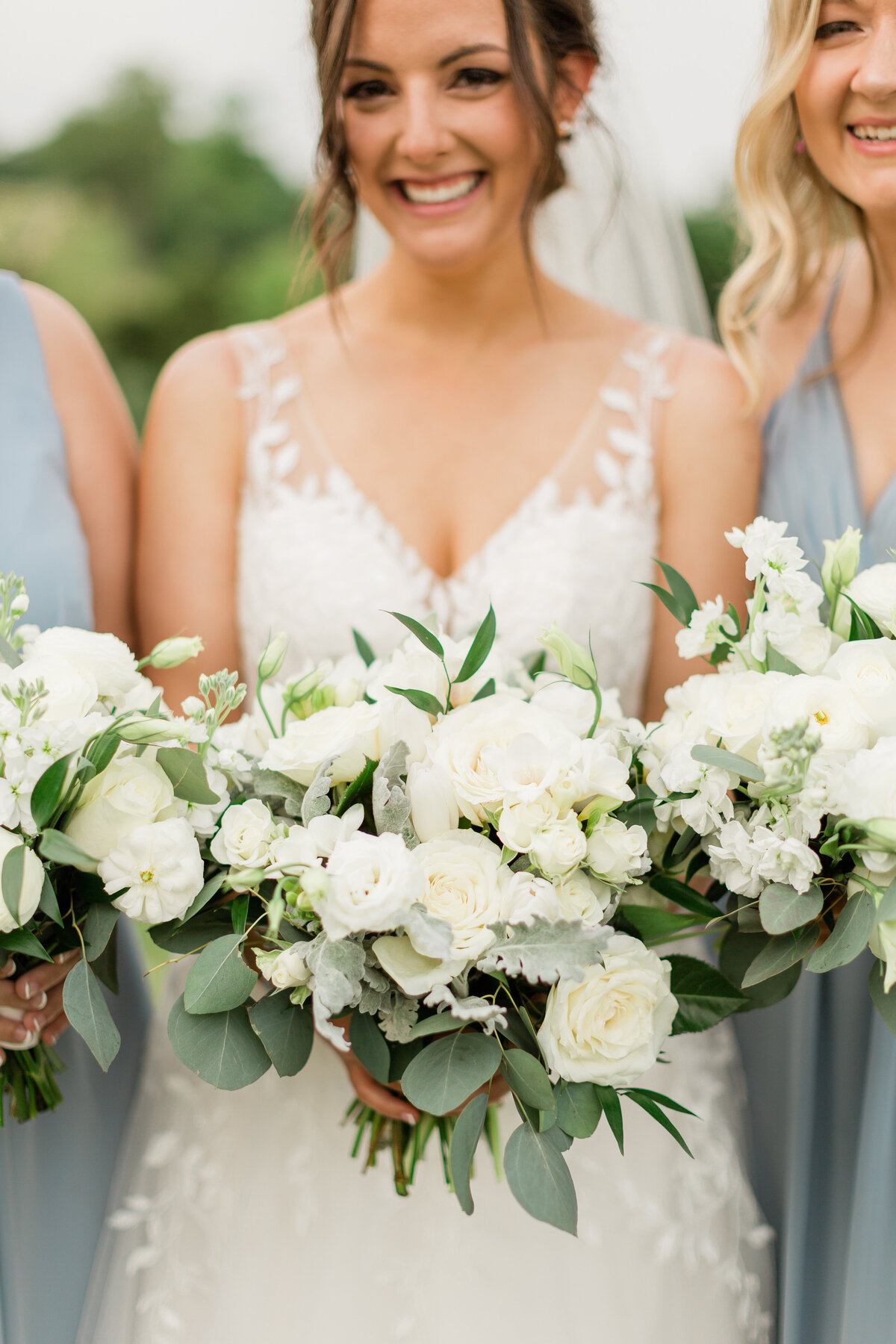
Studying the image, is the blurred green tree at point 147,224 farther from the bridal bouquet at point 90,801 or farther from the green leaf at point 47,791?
the green leaf at point 47,791

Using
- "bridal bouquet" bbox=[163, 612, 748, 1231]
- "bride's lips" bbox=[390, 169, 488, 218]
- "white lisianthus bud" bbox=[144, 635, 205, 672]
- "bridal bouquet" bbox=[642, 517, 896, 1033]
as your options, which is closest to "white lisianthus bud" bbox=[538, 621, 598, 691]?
"bridal bouquet" bbox=[163, 612, 748, 1231]

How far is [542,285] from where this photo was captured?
2.63 meters

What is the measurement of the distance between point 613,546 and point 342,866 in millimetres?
1209

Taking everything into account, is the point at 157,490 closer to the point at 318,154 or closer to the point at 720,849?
the point at 318,154

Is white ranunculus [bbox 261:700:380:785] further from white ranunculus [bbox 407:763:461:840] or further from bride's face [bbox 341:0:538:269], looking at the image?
bride's face [bbox 341:0:538:269]

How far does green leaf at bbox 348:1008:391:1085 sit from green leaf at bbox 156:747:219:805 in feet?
1.11

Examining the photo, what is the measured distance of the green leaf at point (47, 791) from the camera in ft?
4.62

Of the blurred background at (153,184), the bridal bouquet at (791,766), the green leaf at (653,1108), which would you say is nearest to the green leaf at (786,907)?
the bridal bouquet at (791,766)

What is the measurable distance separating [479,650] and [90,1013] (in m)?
0.66

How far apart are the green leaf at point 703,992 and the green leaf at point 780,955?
0.10 metres

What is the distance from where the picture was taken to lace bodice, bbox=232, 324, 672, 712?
7.64 feet

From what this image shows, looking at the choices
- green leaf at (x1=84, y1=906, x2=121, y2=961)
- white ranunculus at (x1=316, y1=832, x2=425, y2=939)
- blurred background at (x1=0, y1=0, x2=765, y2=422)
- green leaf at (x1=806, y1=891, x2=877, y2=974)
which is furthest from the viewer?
blurred background at (x1=0, y1=0, x2=765, y2=422)

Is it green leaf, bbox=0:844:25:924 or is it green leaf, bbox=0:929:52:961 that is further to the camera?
green leaf, bbox=0:929:52:961

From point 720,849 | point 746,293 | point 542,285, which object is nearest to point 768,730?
point 720,849
